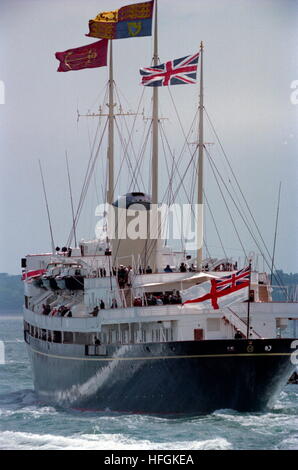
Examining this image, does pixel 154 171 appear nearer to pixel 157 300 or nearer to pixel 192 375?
pixel 157 300

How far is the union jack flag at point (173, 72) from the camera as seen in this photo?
7312cm

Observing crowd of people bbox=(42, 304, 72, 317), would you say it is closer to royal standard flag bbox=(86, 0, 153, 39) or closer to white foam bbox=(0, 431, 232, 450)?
white foam bbox=(0, 431, 232, 450)

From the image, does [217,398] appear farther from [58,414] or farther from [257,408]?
[58,414]

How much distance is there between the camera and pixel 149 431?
208 feet

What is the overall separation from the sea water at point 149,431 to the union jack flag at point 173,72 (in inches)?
747

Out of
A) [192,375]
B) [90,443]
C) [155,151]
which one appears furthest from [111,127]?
[90,443]

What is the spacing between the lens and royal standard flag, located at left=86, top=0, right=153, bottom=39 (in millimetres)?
77312

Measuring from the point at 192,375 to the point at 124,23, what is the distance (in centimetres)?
2369

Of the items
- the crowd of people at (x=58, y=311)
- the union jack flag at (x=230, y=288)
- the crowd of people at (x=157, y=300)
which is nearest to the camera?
the union jack flag at (x=230, y=288)

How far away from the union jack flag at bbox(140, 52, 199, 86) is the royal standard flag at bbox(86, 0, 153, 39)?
11.1ft

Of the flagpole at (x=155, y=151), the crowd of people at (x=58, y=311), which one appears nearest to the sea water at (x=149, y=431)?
the crowd of people at (x=58, y=311)

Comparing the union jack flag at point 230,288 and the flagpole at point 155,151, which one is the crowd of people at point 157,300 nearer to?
the union jack flag at point 230,288
